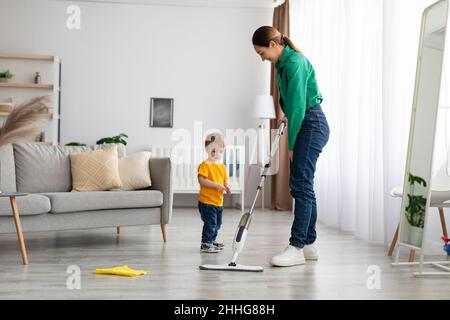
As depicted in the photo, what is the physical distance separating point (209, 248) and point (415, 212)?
4.20 ft

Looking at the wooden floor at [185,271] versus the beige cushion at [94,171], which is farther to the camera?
the beige cushion at [94,171]

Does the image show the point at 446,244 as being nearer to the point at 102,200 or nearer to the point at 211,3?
the point at 102,200

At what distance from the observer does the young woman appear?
10.8ft

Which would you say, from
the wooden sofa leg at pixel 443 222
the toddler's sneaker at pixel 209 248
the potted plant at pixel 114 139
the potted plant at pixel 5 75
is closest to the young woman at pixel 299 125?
the toddler's sneaker at pixel 209 248

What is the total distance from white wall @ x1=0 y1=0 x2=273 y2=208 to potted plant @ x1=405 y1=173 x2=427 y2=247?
4338 millimetres

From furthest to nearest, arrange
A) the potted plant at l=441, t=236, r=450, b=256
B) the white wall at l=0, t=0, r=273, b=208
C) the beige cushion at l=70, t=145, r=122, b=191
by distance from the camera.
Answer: the white wall at l=0, t=0, r=273, b=208 < the beige cushion at l=70, t=145, r=122, b=191 < the potted plant at l=441, t=236, r=450, b=256

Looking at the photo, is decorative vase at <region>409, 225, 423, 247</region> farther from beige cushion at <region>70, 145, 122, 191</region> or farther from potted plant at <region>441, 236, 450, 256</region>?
beige cushion at <region>70, 145, 122, 191</region>

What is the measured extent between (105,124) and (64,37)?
45.5 inches

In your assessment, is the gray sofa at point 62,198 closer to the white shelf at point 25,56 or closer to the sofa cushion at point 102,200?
the sofa cushion at point 102,200

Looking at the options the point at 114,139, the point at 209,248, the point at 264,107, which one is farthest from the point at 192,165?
the point at 209,248

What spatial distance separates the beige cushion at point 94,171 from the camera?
428 cm

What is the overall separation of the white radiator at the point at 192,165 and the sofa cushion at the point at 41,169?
9.18ft

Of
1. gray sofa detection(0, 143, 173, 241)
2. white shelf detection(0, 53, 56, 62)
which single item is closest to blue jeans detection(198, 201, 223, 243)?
gray sofa detection(0, 143, 173, 241)
